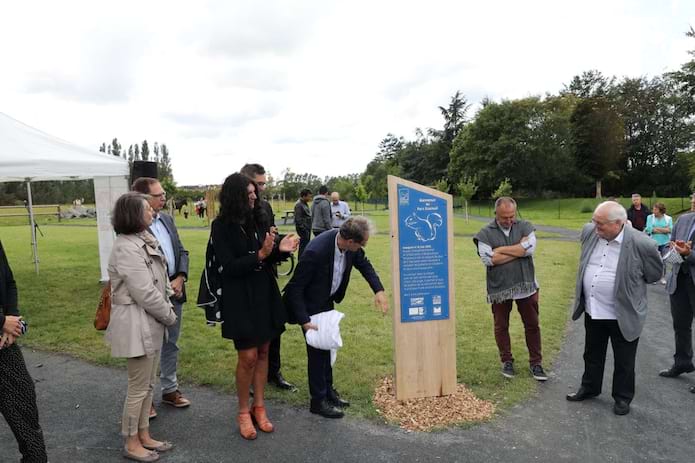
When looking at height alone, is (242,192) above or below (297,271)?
above

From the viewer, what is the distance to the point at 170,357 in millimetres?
4145

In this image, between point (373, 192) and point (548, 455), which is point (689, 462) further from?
point (373, 192)

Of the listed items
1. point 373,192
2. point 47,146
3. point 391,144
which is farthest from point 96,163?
point 391,144

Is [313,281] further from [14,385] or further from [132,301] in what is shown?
[14,385]

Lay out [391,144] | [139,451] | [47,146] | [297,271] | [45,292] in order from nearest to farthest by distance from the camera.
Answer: [139,451] → [297,271] → [47,146] → [45,292] → [391,144]

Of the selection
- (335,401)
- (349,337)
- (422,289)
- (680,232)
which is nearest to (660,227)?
(680,232)

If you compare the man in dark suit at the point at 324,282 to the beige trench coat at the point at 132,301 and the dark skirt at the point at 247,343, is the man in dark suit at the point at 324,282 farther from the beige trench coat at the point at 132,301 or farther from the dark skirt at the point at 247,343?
the beige trench coat at the point at 132,301

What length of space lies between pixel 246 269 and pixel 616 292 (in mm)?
3167

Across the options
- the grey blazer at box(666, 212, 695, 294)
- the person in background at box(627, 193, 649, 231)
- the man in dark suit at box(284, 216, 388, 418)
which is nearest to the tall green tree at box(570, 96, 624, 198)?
the person in background at box(627, 193, 649, 231)

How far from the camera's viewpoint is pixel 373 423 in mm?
3957

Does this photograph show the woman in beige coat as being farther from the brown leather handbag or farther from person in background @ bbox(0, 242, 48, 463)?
person in background @ bbox(0, 242, 48, 463)

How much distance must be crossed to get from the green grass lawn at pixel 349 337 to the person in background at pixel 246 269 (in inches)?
41.2

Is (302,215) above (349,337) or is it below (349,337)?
above

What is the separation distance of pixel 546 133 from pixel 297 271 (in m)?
53.2
